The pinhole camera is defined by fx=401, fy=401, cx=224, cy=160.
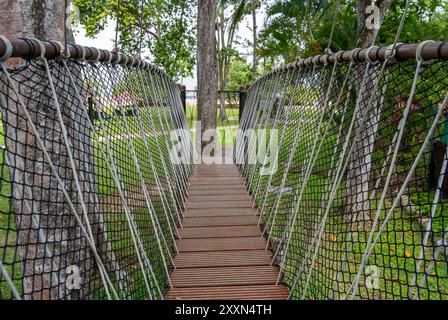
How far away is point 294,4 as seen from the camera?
278 inches

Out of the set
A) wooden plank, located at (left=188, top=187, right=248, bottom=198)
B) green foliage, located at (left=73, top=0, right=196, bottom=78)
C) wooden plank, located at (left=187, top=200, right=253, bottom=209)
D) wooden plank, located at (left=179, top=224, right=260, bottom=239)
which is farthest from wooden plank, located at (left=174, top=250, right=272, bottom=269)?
green foliage, located at (left=73, top=0, right=196, bottom=78)

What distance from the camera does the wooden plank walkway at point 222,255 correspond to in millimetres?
1571

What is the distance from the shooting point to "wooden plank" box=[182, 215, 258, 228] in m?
2.34

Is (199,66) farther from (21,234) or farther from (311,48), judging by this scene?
(21,234)

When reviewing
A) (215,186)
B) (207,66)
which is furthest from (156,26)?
(215,186)

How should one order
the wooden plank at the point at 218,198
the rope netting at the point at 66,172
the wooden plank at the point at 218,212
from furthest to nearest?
the wooden plank at the point at 218,198 < the wooden plank at the point at 218,212 < the rope netting at the point at 66,172

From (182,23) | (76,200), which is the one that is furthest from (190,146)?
(182,23)

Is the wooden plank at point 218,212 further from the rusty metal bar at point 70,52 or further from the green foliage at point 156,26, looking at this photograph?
the green foliage at point 156,26

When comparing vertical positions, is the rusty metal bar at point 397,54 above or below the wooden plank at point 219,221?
above

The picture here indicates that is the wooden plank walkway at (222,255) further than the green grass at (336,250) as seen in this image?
Yes

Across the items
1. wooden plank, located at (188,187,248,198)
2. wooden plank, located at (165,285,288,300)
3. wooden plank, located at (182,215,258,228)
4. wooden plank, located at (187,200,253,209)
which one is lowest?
wooden plank, located at (165,285,288,300)

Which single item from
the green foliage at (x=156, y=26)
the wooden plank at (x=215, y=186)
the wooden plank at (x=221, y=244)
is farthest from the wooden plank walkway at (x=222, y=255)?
the green foliage at (x=156, y=26)

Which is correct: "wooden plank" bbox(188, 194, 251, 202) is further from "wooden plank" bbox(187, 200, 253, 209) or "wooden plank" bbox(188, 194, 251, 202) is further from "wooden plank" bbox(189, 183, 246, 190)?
"wooden plank" bbox(189, 183, 246, 190)
